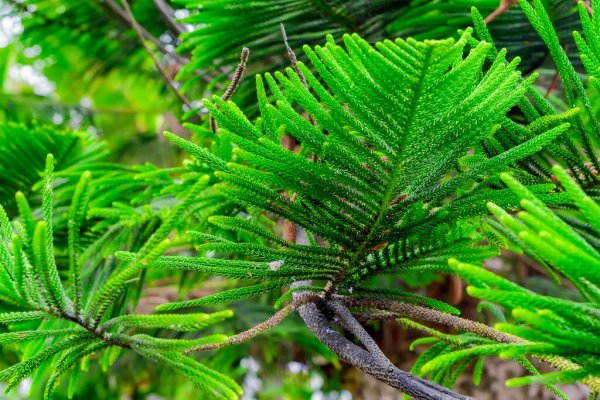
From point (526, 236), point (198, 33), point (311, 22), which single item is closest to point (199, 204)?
point (198, 33)

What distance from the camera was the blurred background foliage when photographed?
0.87 meters

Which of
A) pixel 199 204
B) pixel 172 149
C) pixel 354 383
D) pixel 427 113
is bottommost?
pixel 354 383

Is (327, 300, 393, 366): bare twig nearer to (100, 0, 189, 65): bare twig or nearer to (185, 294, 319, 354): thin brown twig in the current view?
(185, 294, 319, 354): thin brown twig

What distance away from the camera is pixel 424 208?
0.50m

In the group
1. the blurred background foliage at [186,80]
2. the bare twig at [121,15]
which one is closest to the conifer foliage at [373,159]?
the blurred background foliage at [186,80]

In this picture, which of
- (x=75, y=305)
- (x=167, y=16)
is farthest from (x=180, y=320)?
(x=167, y=16)

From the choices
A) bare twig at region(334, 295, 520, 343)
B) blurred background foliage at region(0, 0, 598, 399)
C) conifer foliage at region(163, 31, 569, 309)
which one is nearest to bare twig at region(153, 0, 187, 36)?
blurred background foliage at region(0, 0, 598, 399)

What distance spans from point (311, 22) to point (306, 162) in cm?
56

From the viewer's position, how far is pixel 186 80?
1506mm

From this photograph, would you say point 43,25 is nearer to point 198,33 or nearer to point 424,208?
point 198,33

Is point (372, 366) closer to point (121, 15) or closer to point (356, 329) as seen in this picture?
point (356, 329)

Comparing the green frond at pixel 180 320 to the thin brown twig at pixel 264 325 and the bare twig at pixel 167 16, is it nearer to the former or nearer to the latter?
the thin brown twig at pixel 264 325

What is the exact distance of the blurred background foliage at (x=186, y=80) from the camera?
869 millimetres

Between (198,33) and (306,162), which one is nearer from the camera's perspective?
(306,162)
